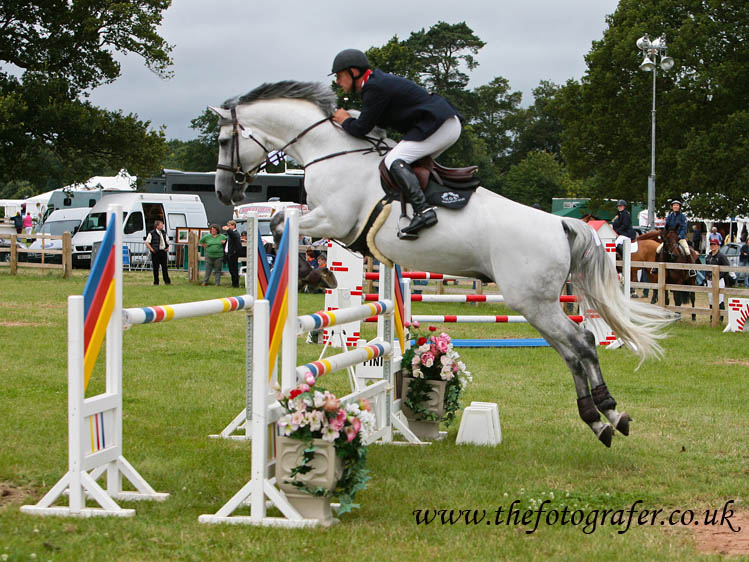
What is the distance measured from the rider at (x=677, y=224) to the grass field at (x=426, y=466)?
22.1ft

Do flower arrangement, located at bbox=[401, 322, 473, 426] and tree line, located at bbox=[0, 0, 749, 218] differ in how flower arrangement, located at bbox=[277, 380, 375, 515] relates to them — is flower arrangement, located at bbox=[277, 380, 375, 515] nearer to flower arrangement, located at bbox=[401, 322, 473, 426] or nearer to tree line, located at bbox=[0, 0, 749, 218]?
flower arrangement, located at bbox=[401, 322, 473, 426]

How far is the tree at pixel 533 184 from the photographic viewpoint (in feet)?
203

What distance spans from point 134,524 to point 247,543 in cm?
61

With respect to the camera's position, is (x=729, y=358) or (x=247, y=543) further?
(x=729, y=358)

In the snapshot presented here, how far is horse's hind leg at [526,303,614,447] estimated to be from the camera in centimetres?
593

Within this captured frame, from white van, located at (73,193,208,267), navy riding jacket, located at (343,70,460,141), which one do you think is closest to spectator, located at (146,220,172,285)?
white van, located at (73,193,208,267)

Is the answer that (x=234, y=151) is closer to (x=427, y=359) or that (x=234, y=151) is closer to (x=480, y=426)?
(x=427, y=359)

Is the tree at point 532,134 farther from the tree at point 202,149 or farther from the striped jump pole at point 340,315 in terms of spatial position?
the striped jump pole at point 340,315

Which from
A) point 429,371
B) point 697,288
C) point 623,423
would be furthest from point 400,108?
point 697,288

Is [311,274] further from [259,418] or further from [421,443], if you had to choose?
[259,418]

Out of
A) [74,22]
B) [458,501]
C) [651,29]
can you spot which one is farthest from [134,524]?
[651,29]

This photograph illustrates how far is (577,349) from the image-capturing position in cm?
597

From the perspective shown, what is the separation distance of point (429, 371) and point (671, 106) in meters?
30.3

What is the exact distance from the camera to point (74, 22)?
28.0 m
